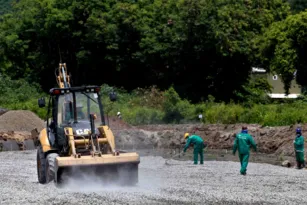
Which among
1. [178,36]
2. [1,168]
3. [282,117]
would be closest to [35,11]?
[178,36]

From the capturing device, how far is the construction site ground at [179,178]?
15914mm

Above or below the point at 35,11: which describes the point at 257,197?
below

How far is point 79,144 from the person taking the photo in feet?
60.4

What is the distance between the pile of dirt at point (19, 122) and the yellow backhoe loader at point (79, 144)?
22.2m

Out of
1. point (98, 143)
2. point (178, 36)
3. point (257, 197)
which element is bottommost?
point (257, 197)

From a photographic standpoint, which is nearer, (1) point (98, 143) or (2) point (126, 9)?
(1) point (98, 143)

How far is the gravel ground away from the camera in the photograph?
15.6m

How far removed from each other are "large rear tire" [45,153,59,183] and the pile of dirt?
2310cm

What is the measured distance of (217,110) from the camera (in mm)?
46031

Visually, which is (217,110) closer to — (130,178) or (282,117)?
(282,117)

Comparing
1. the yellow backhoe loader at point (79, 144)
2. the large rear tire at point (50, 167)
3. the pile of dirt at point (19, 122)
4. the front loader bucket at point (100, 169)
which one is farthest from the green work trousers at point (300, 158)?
the pile of dirt at point (19, 122)

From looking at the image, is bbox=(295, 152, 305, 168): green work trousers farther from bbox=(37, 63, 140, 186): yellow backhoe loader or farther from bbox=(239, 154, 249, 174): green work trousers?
bbox=(37, 63, 140, 186): yellow backhoe loader

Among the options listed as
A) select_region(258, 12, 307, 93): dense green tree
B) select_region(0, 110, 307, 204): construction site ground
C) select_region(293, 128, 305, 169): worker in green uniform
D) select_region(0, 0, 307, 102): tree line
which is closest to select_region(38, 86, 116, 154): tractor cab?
select_region(0, 110, 307, 204): construction site ground

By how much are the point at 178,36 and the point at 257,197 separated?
36847mm
